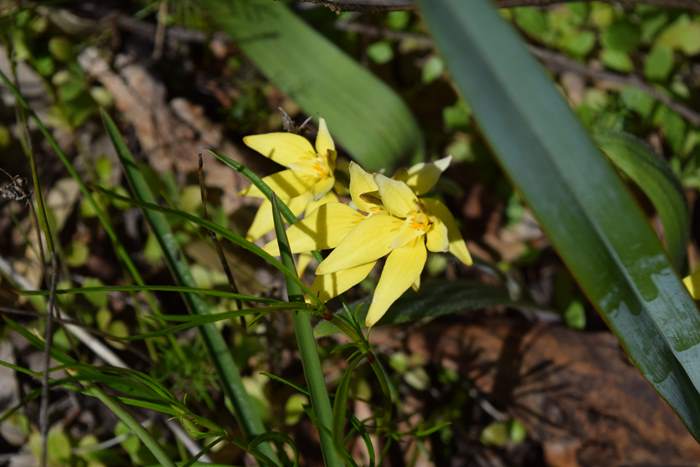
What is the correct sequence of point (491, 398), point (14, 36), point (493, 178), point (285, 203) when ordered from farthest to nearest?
point (493, 178) < point (14, 36) < point (491, 398) < point (285, 203)

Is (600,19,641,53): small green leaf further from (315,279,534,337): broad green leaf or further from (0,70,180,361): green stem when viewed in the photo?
(0,70,180,361): green stem

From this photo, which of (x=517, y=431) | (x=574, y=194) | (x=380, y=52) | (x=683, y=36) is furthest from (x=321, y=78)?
(x=574, y=194)

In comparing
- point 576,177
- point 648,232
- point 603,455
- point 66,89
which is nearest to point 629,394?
point 603,455

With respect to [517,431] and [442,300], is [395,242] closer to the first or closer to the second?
[442,300]

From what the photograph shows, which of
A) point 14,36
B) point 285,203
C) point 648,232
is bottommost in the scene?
point 14,36

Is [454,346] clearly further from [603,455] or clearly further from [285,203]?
[285,203]
